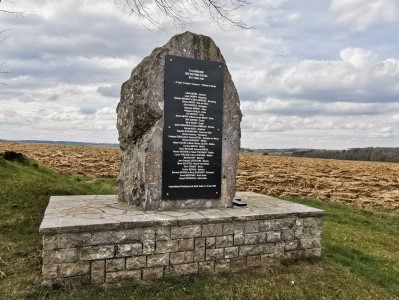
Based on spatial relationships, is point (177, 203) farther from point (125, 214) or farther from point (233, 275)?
point (233, 275)

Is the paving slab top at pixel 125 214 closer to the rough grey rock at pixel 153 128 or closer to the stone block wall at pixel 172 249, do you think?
the stone block wall at pixel 172 249

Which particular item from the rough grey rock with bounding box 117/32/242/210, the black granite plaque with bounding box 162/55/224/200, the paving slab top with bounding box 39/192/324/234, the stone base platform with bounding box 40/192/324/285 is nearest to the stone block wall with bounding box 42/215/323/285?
the stone base platform with bounding box 40/192/324/285

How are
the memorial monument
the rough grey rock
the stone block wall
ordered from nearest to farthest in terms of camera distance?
1. the stone block wall
2. the memorial monument
3. the rough grey rock

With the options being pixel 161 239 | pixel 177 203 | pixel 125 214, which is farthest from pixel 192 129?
pixel 161 239

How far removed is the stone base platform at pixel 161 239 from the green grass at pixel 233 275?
192mm

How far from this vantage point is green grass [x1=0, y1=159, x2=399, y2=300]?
4.96 metres

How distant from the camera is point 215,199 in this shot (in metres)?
6.66

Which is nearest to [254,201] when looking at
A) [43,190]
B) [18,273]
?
[18,273]

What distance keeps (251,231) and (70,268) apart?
2.88 meters

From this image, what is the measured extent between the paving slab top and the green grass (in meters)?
0.82

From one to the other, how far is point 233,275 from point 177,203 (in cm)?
154

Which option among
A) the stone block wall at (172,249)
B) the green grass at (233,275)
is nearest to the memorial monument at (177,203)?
the stone block wall at (172,249)

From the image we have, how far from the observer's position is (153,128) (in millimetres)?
6184

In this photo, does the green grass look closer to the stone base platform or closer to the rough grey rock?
the stone base platform
